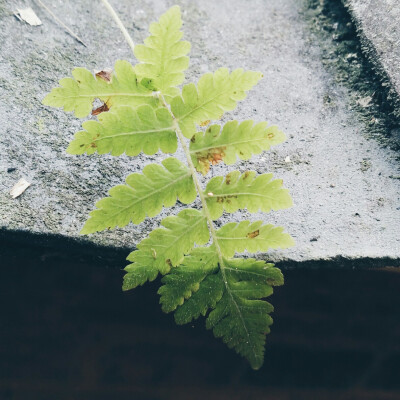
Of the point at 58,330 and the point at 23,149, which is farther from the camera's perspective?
the point at 58,330

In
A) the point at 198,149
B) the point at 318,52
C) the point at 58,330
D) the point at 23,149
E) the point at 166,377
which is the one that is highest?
the point at 318,52

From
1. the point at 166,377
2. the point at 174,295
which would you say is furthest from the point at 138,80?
the point at 166,377

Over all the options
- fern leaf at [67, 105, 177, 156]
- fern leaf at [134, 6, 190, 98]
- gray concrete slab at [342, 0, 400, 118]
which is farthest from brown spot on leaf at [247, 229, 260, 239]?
gray concrete slab at [342, 0, 400, 118]

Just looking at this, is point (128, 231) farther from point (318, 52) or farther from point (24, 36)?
point (318, 52)

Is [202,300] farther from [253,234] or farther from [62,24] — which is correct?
[62,24]

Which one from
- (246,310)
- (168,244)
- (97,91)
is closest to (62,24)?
(97,91)

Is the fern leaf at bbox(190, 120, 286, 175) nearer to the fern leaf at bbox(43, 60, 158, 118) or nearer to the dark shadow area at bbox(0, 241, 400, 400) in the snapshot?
the fern leaf at bbox(43, 60, 158, 118)

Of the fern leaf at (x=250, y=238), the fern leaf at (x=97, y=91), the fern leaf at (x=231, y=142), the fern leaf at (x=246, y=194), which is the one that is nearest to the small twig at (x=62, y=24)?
the fern leaf at (x=97, y=91)
